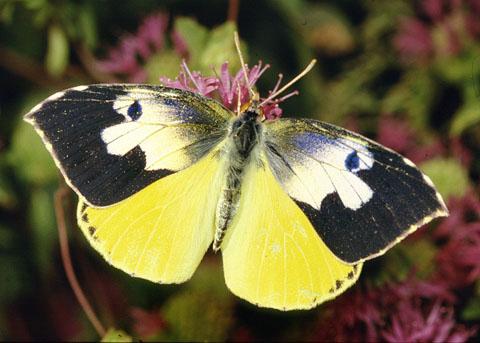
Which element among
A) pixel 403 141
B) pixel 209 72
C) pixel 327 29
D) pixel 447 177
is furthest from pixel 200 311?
pixel 327 29

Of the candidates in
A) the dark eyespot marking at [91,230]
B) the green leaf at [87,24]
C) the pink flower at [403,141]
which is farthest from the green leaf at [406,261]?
the green leaf at [87,24]

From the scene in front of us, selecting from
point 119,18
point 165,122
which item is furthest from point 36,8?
point 165,122

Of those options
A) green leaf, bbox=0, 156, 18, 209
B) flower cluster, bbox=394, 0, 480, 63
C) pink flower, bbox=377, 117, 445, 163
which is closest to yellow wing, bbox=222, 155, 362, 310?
green leaf, bbox=0, 156, 18, 209

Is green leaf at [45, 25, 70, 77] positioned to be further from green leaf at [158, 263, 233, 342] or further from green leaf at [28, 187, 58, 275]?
green leaf at [158, 263, 233, 342]

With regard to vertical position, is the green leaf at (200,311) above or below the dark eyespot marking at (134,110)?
below

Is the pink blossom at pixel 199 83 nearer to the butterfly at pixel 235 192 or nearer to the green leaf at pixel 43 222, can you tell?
the butterfly at pixel 235 192

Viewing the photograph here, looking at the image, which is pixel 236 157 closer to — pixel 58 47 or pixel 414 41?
pixel 58 47
